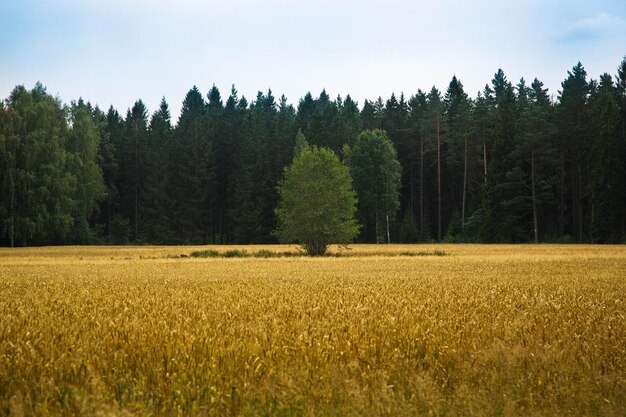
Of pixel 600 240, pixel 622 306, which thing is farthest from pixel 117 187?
pixel 622 306

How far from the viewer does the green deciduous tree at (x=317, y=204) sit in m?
47.8

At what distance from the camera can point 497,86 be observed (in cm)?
11919

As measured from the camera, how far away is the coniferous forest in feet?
207

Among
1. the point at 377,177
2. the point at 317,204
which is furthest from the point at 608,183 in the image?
the point at 317,204

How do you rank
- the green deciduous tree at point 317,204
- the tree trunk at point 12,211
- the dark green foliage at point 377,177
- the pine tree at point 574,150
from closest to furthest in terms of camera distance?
the green deciduous tree at point 317,204 < the tree trunk at point 12,211 < the pine tree at point 574,150 < the dark green foliage at point 377,177

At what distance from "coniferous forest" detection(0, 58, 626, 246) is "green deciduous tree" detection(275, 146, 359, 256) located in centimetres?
2944

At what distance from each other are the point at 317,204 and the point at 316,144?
42.3 metres

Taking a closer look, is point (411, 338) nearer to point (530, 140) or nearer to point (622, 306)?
point (622, 306)

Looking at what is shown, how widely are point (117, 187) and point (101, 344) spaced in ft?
302

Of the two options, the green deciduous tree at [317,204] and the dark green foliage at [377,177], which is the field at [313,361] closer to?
the green deciduous tree at [317,204]

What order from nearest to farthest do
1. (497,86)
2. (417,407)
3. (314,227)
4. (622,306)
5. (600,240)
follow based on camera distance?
(417,407) → (622,306) → (314,227) → (600,240) → (497,86)

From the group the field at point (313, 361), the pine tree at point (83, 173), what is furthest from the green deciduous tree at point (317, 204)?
the field at point (313, 361)

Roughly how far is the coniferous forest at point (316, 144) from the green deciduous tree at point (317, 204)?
29.4 metres

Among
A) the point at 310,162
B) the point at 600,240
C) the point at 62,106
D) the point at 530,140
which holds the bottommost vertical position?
the point at 600,240
